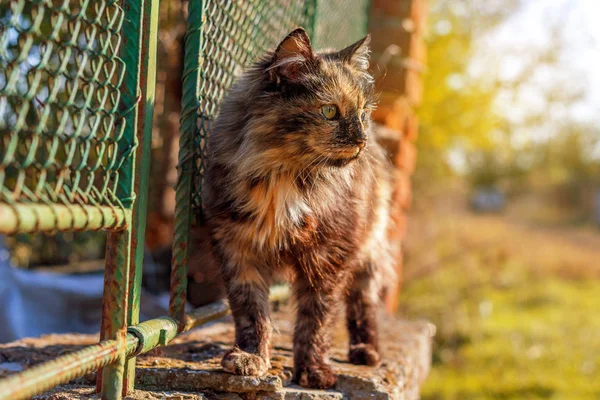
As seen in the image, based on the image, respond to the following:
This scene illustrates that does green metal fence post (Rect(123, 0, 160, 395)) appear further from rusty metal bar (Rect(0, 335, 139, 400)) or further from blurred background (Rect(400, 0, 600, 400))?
blurred background (Rect(400, 0, 600, 400))

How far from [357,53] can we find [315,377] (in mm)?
1386

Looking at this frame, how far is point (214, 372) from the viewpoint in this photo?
8.00 ft

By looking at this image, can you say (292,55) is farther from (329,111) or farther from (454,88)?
(454,88)

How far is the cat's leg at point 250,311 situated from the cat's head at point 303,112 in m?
0.53

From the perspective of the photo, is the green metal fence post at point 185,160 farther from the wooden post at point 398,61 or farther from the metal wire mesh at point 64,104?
the wooden post at point 398,61

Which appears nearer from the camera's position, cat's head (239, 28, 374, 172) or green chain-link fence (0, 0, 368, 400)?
green chain-link fence (0, 0, 368, 400)

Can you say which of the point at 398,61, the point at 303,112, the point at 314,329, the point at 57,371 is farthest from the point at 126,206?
the point at 398,61

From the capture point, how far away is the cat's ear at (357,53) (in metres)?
2.82

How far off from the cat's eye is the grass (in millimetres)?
4983

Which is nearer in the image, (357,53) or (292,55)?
(292,55)

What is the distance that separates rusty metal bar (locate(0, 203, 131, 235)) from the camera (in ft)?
4.46

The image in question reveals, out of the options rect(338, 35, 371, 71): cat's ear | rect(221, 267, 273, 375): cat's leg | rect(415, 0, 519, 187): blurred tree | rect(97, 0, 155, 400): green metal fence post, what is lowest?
rect(221, 267, 273, 375): cat's leg

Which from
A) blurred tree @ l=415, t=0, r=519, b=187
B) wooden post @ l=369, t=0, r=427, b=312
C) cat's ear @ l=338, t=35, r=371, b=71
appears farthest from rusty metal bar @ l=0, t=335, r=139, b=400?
blurred tree @ l=415, t=0, r=519, b=187

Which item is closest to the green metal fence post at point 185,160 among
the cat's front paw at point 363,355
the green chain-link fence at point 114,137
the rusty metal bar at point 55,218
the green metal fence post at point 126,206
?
the green chain-link fence at point 114,137
